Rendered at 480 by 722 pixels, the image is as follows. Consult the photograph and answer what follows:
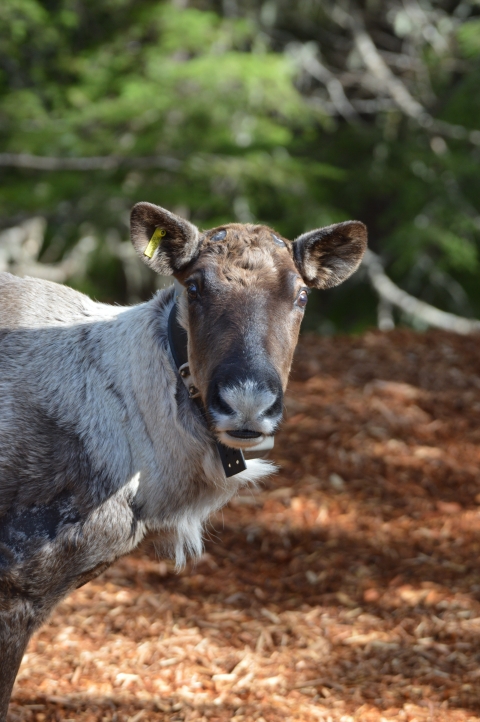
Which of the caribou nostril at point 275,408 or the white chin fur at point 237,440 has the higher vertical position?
the caribou nostril at point 275,408

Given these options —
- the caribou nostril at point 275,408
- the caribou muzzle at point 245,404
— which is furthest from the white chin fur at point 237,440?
the caribou nostril at point 275,408

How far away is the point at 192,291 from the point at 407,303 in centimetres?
854

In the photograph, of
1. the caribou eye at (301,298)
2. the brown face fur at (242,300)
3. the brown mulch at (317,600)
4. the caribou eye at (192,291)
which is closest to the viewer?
the brown face fur at (242,300)

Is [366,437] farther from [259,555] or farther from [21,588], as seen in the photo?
[21,588]

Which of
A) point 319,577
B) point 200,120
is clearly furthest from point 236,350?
point 200,120

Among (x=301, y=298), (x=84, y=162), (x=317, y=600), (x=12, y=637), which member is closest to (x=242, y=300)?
(x=301, y=298)

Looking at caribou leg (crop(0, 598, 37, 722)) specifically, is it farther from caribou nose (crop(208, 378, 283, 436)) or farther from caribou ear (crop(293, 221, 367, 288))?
caribou ear (crop(293, 221, 367, 288))

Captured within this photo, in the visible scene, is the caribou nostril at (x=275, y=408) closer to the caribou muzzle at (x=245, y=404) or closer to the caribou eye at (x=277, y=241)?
the caribou muzzle at (x=245, y=404)

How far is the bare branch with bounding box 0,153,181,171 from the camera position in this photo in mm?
9680

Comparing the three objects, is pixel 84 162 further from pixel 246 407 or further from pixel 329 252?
pixel 246 407

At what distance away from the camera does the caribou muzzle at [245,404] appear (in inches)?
111

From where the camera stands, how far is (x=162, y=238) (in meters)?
3.50

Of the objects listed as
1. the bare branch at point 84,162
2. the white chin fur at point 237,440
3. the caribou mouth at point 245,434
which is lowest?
the bare branch at point 84,162

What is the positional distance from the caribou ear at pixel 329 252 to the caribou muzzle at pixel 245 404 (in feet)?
3.13
